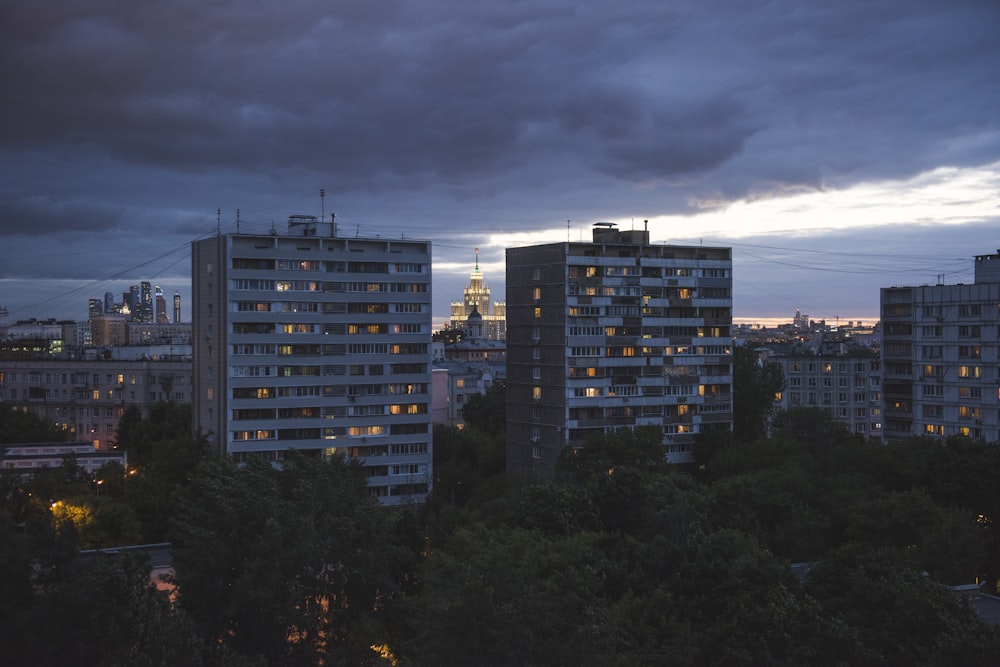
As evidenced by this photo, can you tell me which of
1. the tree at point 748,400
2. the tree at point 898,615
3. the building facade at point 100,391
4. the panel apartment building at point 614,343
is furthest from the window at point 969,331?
the building facade at point 100,391

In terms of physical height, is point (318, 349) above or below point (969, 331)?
below

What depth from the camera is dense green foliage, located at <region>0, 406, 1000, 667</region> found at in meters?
25.6

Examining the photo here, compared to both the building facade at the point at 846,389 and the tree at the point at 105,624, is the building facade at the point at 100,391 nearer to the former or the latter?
the building facade at the point at 846,389

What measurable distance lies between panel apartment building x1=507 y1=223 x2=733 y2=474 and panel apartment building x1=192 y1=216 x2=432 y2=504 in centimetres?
739

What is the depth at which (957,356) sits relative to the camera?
65.2 meters

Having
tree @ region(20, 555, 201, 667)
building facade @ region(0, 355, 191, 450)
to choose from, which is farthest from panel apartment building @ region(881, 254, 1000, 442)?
building facade @ region(0, 355, 191, 450)

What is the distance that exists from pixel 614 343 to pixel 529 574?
41948 mm

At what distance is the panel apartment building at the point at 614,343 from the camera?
66.4 m

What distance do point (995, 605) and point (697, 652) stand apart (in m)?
14.4

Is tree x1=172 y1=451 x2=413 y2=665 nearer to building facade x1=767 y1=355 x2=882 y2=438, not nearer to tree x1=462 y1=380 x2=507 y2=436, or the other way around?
tree x1=462 y1=380 x2=507 y2=436

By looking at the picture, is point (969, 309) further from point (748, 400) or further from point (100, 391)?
point (100, 391)

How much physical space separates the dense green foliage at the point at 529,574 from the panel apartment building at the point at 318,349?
462 inches

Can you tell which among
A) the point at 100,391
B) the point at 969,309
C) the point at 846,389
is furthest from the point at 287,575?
the point at 846,389

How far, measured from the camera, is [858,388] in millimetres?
97812
